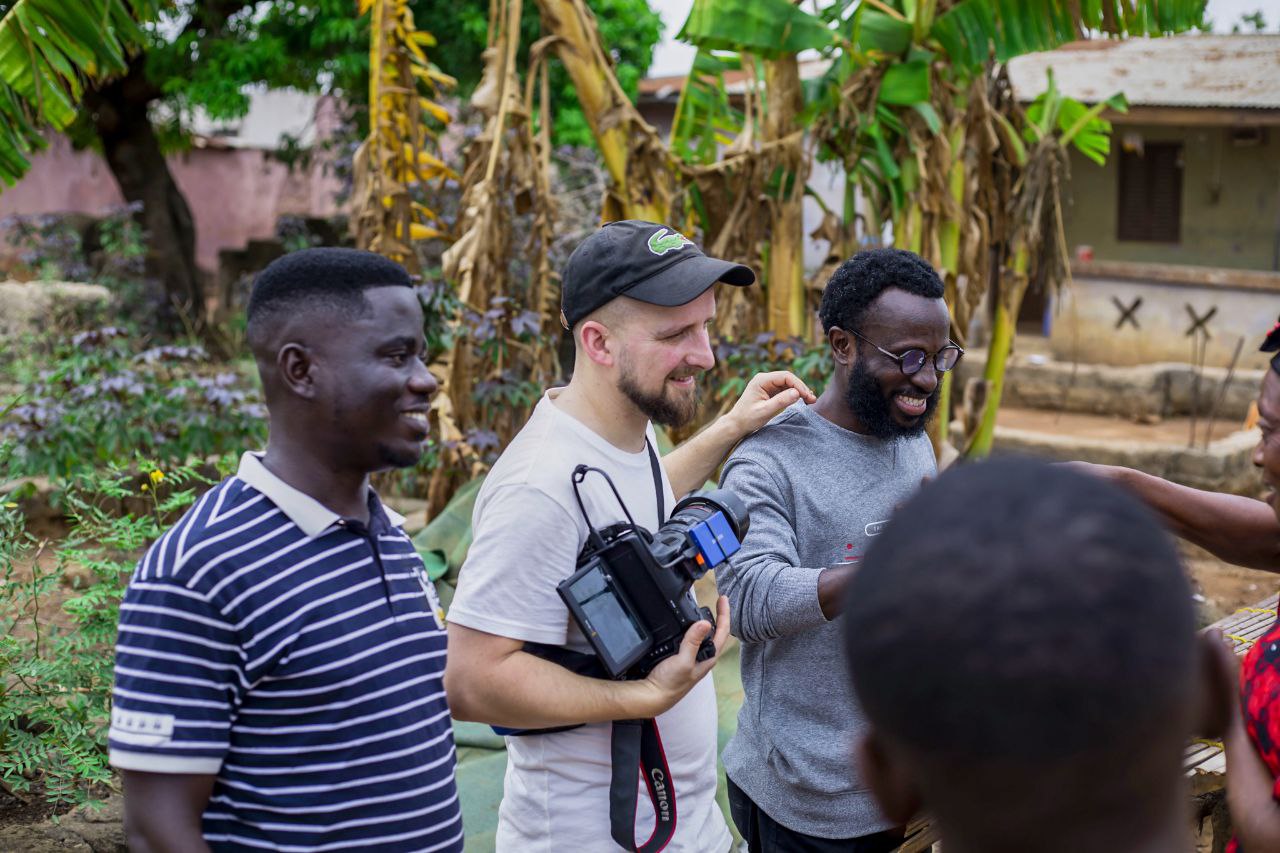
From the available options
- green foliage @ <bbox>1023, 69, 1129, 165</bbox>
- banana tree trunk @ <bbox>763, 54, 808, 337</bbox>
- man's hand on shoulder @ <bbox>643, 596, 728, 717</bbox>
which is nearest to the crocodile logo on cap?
man's hand on shoulder @ <bbox>643, 596, 728, 717</bbox>

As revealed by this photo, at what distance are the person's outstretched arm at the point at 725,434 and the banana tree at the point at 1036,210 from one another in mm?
3622

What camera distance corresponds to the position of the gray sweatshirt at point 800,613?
7.44 ft

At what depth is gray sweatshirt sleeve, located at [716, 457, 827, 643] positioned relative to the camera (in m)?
2.17

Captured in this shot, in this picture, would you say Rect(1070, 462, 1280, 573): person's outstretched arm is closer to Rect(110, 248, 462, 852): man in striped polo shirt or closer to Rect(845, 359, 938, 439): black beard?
Rect(845, 359, 938, 439): black beard

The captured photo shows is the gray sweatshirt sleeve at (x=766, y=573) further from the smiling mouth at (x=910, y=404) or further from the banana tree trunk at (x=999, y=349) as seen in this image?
the banana tree trunk at (x=999, y=349)

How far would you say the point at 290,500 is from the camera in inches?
65.4

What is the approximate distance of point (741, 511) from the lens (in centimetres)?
204

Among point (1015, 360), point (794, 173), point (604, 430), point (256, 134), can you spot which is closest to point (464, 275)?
point (794, 173)

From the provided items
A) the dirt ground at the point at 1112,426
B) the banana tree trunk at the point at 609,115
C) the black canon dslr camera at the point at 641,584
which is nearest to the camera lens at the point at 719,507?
the black canon dslr camera at the point at 641,584

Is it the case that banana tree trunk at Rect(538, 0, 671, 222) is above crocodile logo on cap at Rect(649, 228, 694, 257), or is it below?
above

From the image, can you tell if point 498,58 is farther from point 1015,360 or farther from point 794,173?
point 1015,360

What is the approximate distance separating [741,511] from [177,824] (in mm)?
995

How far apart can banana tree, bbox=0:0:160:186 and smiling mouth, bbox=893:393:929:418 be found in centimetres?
385

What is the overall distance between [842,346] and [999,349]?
3969 mm
